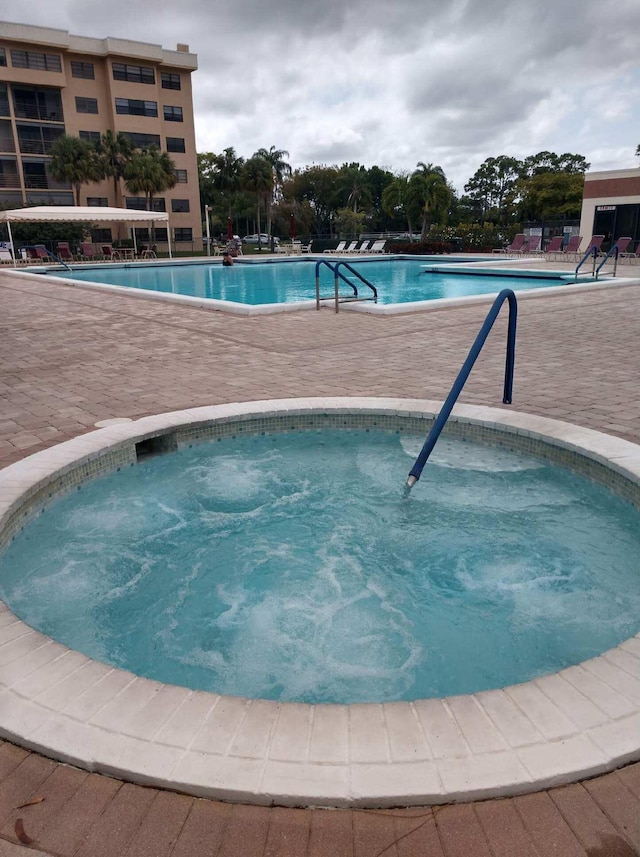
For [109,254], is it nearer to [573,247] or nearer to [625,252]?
[573,247]

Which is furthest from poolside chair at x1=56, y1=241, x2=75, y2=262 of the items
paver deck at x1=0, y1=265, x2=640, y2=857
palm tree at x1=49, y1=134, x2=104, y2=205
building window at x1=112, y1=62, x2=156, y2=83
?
building window at x1=112, y1=62, x2=156, y2=83

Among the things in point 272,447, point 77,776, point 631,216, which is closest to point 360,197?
point 631,216

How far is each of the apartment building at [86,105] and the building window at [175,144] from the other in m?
0.07

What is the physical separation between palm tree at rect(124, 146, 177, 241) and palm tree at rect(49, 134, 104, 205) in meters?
2.29

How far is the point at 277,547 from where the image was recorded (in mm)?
4680

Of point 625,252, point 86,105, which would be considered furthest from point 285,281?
point 86,105

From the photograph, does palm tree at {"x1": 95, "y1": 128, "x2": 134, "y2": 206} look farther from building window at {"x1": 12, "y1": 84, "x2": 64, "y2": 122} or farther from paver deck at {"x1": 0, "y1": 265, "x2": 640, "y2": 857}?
paver deck at {"x1": 0, "y1": 265, "x2": 640, "y2": 857}

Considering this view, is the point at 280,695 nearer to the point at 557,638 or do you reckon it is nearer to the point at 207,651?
the point at 207,651

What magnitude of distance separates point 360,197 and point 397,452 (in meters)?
64.1

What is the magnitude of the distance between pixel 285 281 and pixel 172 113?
30.7 metres

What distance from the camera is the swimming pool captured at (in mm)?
18562

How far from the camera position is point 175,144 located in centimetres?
4784

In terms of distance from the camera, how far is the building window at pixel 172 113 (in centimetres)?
4697

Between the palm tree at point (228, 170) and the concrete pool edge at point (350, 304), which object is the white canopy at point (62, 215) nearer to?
the concrete pool edge at point (350, 304)
